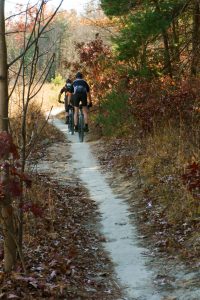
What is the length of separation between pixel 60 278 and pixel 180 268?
1356 millimetres

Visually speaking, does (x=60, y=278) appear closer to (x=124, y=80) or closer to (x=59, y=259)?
(x=59, y=259)

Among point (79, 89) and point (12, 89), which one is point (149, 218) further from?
point (79, 89)

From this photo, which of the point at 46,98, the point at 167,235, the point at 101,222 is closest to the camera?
the point at 167,235

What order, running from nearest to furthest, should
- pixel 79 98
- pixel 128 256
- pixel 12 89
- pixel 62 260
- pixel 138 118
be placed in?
pixel 12 89
pixel 62 260
pixel 128 256
pixel 138 118
pixel 79 98

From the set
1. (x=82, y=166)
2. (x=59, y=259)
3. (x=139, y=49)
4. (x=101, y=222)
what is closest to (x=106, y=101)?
(x=139, y=49)

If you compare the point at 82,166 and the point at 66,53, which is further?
the point at 66,53

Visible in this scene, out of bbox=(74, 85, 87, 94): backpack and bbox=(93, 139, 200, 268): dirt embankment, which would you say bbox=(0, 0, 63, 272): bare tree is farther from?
bbox=(74, 85, 87, 94): backpack

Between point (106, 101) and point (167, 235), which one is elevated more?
point (106, 101)

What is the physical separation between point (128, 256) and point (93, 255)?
43 centimetres

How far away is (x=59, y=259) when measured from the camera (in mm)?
5164

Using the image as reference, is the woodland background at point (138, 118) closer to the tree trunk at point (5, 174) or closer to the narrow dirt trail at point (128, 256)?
the tree trunk at point (5, 174)

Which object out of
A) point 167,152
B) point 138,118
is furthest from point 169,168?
point 138,118

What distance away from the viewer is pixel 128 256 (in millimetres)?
5730

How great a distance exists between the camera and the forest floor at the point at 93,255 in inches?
179
